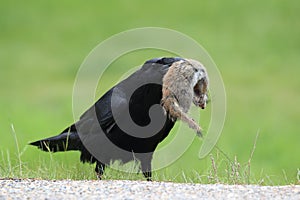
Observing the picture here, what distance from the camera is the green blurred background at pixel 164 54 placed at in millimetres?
16094

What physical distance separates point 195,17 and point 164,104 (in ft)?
62.2

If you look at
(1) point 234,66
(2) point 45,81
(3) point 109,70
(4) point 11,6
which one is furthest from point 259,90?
(4) point 11,6

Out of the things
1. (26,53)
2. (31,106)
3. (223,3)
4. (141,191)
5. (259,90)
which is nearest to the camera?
(141,191)

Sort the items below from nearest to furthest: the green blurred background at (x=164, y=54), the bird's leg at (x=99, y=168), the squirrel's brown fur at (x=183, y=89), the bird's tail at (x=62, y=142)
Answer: the squirrel's brown fur at (x=183, y=89) → the bird's leg at (x=99, y=168) → the bird's tail at (x=62, y=142) → the green blurred background at (x=164, y=54)

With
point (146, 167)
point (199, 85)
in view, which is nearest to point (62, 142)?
point (146, 167)

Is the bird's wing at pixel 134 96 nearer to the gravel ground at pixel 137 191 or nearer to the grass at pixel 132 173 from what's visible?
the grass at pixel 132 173

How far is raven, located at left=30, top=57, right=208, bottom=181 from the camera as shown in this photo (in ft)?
20.4

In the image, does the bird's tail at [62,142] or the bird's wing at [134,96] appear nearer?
the bird's wing at [134,96]

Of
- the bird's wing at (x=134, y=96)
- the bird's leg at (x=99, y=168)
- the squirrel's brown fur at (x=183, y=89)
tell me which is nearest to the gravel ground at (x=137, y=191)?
the squirrel's brown fur at (x=183, y=89)

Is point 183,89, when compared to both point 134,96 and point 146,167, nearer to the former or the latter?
point 134,96

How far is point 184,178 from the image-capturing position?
5992mm

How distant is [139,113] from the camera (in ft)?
22.4

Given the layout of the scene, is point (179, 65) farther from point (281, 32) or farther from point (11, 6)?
point (11, 6)

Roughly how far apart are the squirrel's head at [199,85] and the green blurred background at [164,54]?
24.4 feet
